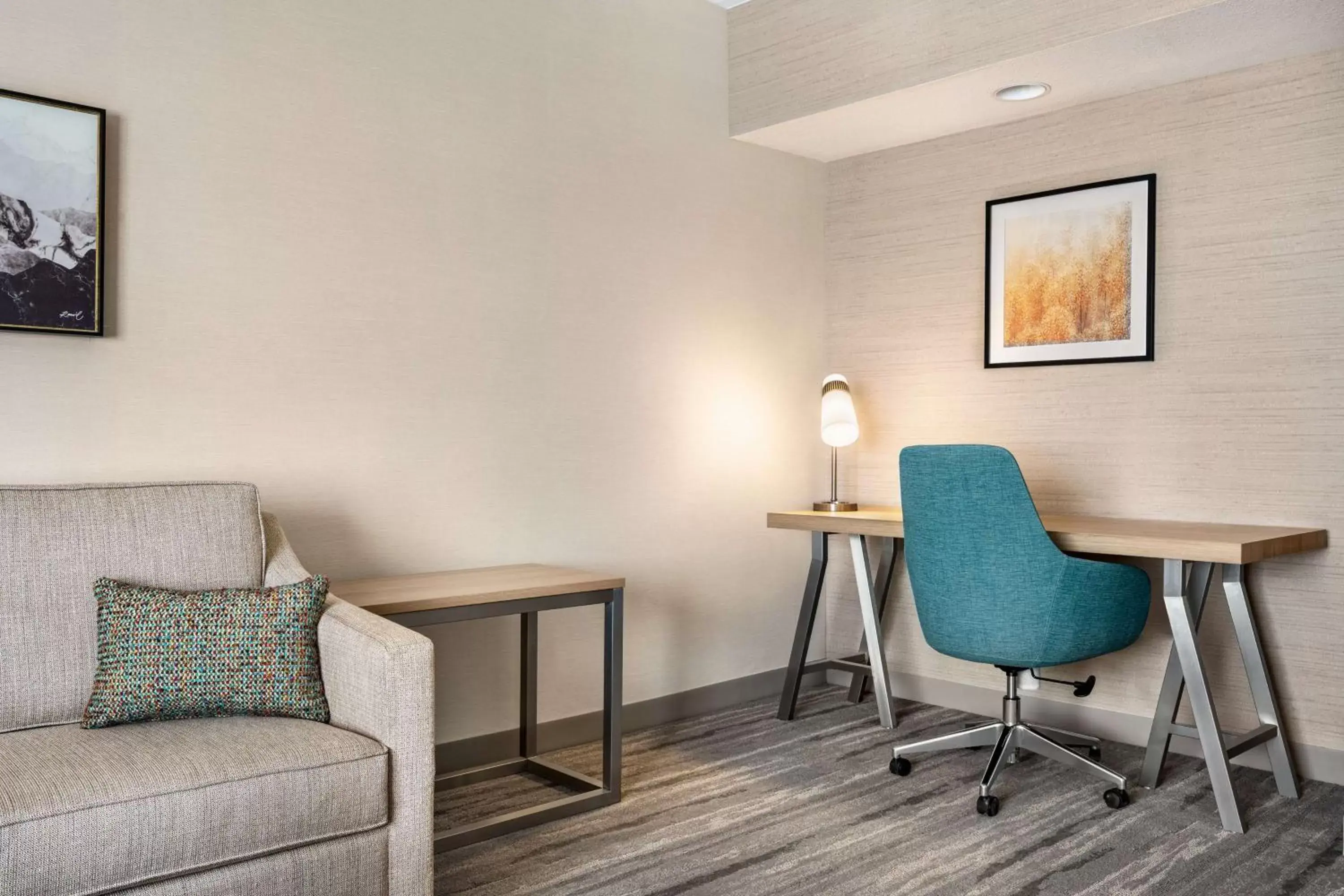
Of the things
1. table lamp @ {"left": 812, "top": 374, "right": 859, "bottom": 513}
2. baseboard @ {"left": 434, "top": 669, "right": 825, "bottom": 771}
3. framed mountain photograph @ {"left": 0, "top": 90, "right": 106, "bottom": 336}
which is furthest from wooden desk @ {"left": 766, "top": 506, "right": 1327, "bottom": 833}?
framed mountain photograph @ {"left": 0, "top": 90, "right": 106, "bottom": 336}

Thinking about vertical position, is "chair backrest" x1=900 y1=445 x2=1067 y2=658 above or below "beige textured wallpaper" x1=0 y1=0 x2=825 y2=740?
below

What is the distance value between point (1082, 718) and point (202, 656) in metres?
2.84

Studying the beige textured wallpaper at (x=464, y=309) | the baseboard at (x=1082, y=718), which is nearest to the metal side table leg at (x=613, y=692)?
the beige textured wallpaper at (x=464, y=309)

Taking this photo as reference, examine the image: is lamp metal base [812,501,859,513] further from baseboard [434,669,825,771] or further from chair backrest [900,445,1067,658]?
chair backrest [900,445,1067,658]

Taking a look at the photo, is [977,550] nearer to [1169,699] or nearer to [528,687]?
[1169,699]

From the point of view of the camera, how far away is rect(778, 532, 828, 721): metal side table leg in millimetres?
3820

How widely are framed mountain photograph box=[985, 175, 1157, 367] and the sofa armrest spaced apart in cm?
256

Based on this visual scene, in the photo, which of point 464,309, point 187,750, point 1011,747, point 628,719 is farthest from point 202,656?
point 1011,747

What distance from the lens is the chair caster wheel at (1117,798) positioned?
288cm

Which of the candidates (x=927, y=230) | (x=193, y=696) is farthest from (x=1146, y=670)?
(x=193, y=696)

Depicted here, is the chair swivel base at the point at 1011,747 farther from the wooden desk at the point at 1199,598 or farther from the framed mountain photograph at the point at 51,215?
the framed mountain photograph at the point at 51,215

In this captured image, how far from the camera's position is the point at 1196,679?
2.85 m

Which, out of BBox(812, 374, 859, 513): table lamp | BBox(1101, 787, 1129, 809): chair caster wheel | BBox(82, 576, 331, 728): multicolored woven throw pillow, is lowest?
BBox(1101, 787, 1129, 809): chair caster wheel

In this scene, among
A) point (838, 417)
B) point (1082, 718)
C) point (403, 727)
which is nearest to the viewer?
point (403, 727)
